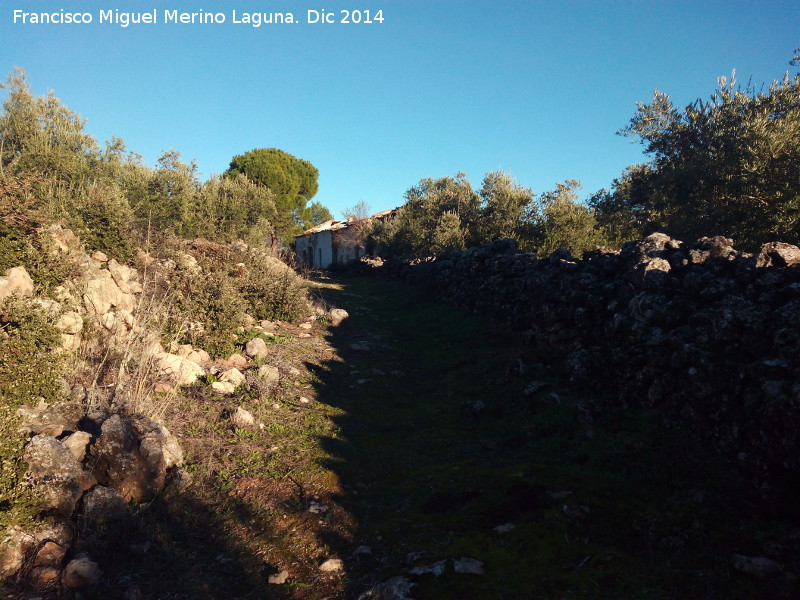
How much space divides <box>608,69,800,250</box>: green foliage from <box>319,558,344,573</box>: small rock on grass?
15.1 metres

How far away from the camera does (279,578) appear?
15.9ft

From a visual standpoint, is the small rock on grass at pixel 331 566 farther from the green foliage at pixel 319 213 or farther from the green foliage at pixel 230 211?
the green foliage at pixel 319 213

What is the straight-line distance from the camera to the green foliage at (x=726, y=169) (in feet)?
45.8

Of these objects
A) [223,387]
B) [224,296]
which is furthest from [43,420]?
[224,296]

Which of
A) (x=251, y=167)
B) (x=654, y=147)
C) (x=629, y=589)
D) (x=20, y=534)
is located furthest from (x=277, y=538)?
(x=251, y=167)

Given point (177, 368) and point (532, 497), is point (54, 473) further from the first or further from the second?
point (532, 497)

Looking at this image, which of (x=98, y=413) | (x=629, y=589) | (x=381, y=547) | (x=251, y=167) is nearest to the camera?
(x=629, y=589)

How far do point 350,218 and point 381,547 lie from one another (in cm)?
4633

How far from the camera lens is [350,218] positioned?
5009cm

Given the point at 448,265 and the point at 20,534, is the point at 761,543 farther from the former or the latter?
the point at 448,265

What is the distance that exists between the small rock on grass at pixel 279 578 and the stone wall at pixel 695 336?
4953 millimetres

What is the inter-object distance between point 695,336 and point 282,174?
45822 mm

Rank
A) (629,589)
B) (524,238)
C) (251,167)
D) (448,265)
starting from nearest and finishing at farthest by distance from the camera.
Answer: (629,589) < (448,265) < (524,238) < (251,167)

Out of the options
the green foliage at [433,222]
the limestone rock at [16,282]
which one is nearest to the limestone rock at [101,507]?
the limestone rock at [16,282]
